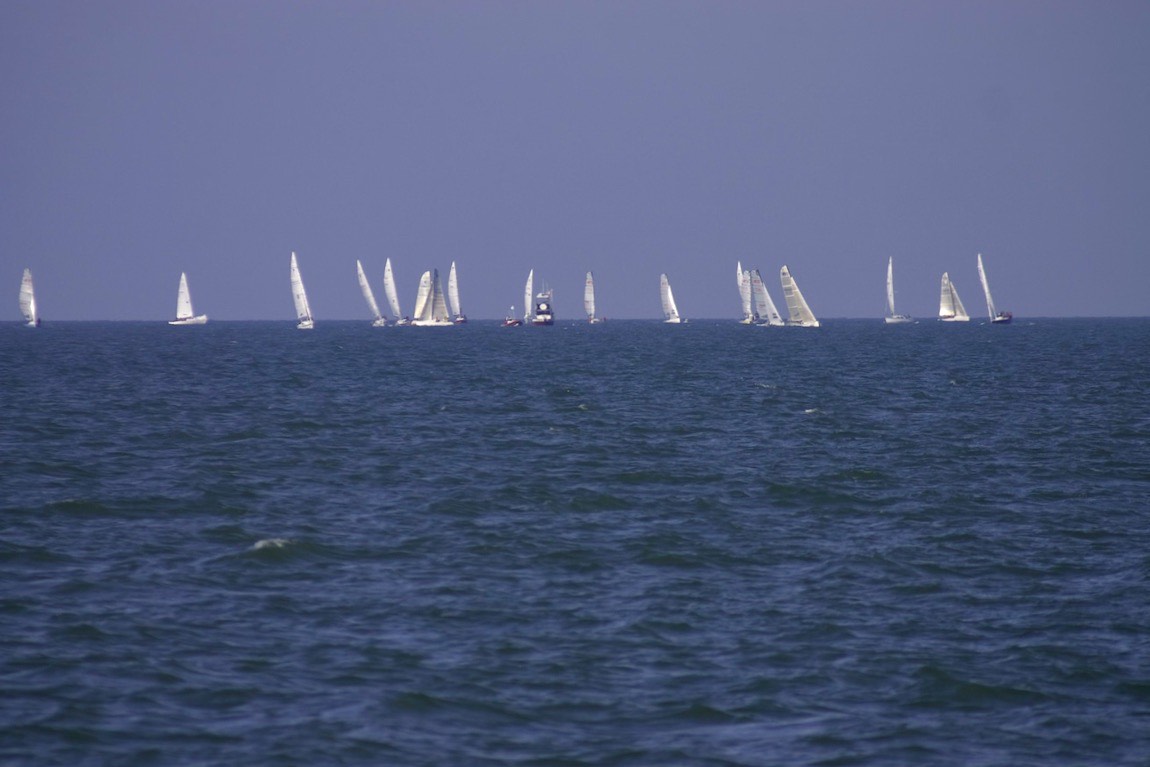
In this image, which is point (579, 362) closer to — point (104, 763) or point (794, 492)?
point (794, 492)

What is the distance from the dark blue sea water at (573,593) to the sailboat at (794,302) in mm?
127374

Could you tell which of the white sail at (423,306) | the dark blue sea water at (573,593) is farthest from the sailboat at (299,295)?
the dark blue sea water at (573,593)

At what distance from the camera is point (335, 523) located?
2548 centimetres

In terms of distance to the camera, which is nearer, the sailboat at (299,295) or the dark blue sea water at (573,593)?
the dark blue sea water at (573,593)

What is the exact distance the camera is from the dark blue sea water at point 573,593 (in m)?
14.0

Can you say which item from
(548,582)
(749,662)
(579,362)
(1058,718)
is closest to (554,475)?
(548,582)

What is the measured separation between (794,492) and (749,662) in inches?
534

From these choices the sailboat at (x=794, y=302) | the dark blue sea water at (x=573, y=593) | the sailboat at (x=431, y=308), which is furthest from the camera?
the sailboat at (x=431, y=308)

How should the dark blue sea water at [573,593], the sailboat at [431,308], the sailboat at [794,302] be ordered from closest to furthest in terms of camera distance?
the dark blue sea water at [573,593], the sailboat at [794,302], the sailboat at [431,308]

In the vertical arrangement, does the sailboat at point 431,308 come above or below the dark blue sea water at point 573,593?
above

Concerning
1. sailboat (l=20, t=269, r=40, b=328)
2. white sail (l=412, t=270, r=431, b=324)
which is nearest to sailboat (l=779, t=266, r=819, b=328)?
white sail (l=412, t=270, r=431, b=324)

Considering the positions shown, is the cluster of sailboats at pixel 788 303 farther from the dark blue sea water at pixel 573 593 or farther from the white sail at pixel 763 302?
the dark blue sea water at pixel 573 593

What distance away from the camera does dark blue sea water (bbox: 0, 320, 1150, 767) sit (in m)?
14.0

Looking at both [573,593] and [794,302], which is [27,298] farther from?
[573,593]
